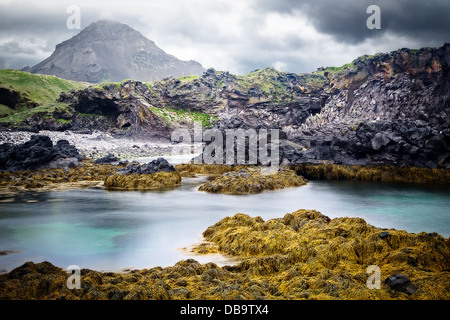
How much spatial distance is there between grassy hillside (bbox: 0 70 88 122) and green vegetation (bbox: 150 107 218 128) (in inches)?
994

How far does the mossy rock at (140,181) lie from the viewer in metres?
22.5

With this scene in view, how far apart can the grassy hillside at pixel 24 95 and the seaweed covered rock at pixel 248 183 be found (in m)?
56.9

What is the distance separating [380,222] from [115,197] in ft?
50.0

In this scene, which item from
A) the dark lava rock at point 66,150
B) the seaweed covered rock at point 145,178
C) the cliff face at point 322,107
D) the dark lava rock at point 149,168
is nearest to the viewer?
the seaweed covered rock at point 145,178

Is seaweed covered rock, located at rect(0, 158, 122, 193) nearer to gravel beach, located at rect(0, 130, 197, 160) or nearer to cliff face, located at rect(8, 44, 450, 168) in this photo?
gravel beach, located at rect(0, 130, 197, 160)

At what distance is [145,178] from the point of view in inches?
906

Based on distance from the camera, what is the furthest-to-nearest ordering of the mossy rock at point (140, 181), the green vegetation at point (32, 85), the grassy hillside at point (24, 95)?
the green vegetation at point (32, 85), the grassy hillside at point (24, 95), the mossy rock at point (140, 181)

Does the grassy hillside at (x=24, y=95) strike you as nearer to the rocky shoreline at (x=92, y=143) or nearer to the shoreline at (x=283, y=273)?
the rocky shoreline at (x=92, y=143)

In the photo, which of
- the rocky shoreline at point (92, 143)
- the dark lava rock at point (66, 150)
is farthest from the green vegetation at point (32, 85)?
the dark lava rock at point (66, 150)

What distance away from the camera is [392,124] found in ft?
93.9

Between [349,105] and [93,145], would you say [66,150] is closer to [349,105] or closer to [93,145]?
[93,145]

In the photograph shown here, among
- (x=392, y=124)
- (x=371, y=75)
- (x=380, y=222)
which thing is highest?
(x=371, y=75)
